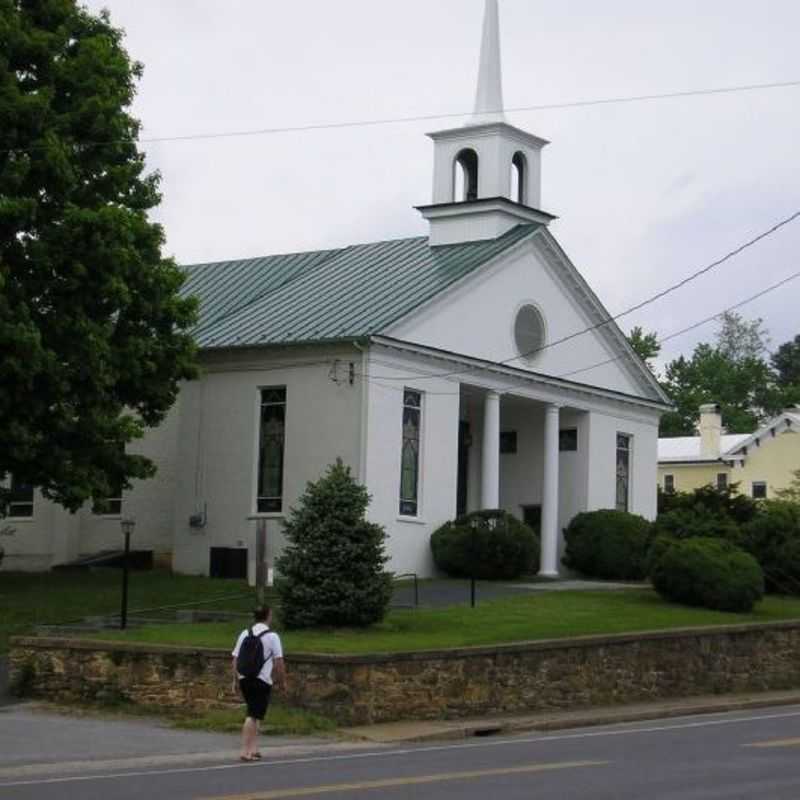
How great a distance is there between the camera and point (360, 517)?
3047cm

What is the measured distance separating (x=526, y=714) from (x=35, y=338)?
10626mm

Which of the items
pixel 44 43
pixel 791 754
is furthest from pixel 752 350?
pixel 791 754

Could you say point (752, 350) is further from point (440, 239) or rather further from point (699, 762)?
point (699, 762)

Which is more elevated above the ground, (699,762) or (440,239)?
(440,239)

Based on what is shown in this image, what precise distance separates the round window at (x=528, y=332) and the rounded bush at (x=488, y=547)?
5497 millimetres

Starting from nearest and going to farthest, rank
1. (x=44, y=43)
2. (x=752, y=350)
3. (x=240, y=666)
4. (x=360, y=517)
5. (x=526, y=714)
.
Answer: (x=240, y=666)
(x=526, y=714)
(x=360, y=517)
(x=44, y=43)
(x=752, y=350)

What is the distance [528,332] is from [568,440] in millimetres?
4241

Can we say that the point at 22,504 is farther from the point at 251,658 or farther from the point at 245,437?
the point at 251,658

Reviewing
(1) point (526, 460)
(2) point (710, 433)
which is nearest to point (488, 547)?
(1) point (526, 460)

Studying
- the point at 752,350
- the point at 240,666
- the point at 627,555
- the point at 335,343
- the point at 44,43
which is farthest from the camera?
the point at 752,350

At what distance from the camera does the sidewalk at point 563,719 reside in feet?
83.0

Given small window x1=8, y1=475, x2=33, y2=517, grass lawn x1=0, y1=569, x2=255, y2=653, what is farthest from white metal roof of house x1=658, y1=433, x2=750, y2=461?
grass lawn x1=0, y1=569, x2=255, y2=653

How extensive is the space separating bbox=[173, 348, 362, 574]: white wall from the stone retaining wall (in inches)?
437

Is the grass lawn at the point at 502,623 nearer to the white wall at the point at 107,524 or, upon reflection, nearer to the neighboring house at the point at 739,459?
the white wall at the point at 107,524
